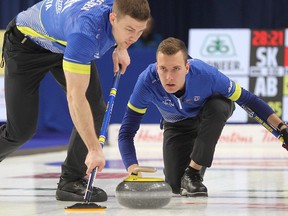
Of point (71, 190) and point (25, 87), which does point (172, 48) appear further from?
point (71, 190)

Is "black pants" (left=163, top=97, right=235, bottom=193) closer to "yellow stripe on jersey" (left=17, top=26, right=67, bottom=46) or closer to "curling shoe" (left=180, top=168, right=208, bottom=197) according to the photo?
"curling shoe" (left=180, top=168, right=208, bottom=197)

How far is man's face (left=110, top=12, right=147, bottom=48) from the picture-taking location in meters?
3.63

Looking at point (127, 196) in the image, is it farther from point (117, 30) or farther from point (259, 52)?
point (259, 52)

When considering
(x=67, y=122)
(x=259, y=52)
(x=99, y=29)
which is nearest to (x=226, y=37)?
(x=259, y=52)

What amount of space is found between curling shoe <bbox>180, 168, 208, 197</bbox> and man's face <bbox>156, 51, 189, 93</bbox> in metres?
0.51

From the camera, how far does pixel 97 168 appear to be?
3643 millimetres

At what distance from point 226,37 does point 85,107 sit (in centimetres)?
629

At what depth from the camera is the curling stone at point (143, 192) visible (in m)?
Answer: 3.77

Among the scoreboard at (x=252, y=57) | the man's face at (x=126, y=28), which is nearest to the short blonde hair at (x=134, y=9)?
the man's face at (x=126, y=28)

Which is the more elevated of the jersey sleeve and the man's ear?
the man's ear

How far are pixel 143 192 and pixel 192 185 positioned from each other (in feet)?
2.61

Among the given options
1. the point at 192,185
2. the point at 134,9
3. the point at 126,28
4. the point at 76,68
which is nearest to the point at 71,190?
the point at 192,185

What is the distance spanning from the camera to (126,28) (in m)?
3.65

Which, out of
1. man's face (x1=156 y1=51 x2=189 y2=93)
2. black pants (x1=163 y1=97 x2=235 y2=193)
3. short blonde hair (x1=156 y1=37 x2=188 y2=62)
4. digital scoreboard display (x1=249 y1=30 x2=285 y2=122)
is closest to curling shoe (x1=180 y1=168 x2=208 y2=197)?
black pants (x1=163 y1=97 x2=235 y2=193)
